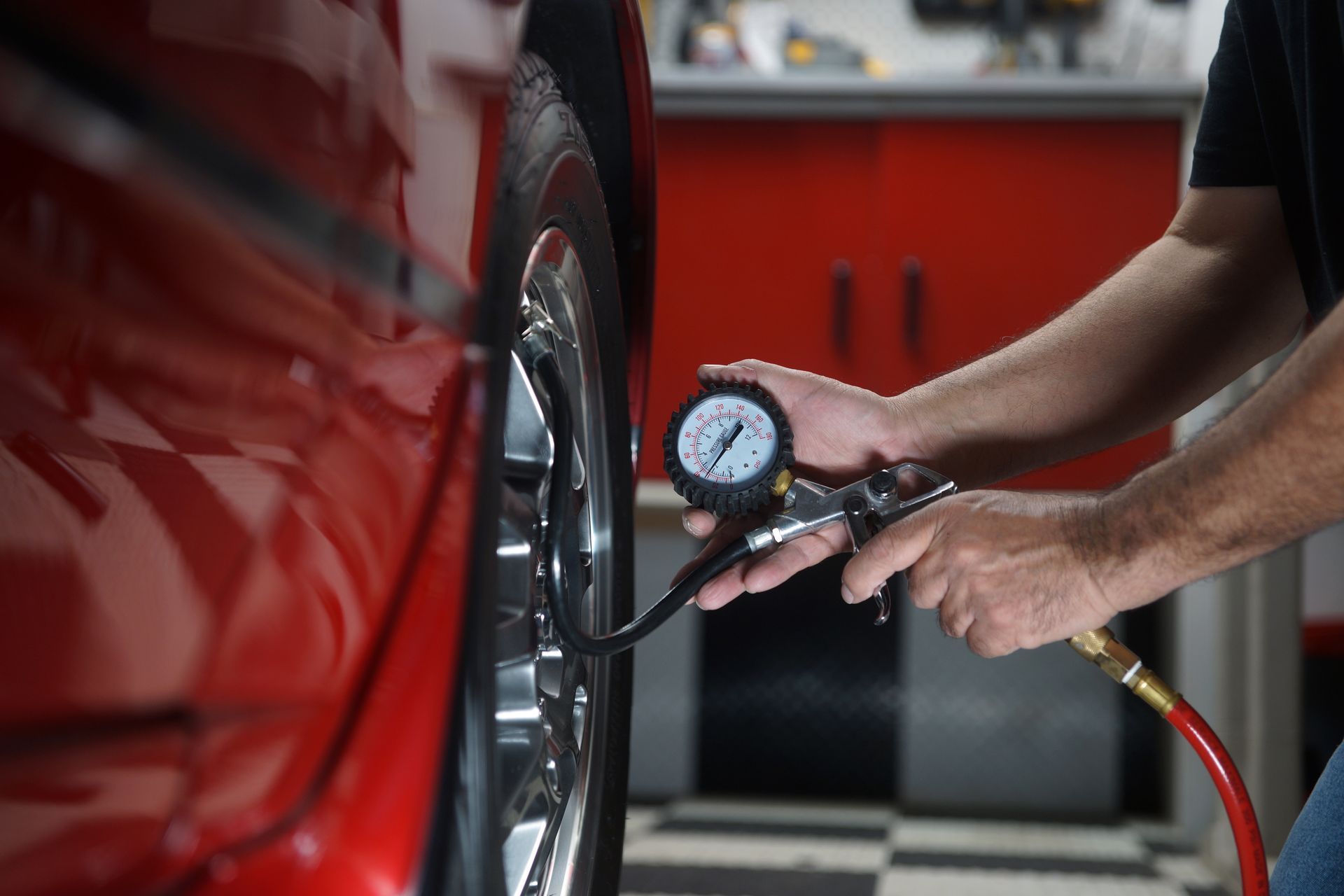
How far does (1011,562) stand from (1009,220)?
1.65 meters

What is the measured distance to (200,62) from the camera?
35 centimetres

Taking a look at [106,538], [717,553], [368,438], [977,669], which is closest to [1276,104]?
[717,553]

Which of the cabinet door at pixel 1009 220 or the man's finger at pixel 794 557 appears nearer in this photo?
the man's finger at pixel 794 557

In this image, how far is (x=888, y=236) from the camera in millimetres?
2301

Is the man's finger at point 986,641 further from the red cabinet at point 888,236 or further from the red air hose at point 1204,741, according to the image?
the red cabinet at point 888,236

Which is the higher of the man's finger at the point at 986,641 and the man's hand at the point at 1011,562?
the man's hand at the point at 1011,562

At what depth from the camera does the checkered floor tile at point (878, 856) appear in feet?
5.74

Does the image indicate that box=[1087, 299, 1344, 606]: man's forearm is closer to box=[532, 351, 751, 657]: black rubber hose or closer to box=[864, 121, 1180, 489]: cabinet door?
box=[532, 351, 751, 657]: black rubber hose

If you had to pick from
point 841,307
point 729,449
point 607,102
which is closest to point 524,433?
point 729,449

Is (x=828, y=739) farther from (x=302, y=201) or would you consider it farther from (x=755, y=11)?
(x=302, y=201)

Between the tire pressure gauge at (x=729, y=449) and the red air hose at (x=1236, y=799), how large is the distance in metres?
0.35

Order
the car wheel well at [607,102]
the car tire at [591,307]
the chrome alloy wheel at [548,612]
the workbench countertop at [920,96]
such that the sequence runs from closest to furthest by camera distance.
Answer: the car tire at [591,307] < the chrome alloy wheel at [548,612] < the car wheel well at [607,102] < the workbench countertop at [920,96]

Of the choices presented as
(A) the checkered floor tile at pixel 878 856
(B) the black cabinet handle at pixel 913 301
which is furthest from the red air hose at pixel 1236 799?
(B) the black cabinet handle at pixel 913 301

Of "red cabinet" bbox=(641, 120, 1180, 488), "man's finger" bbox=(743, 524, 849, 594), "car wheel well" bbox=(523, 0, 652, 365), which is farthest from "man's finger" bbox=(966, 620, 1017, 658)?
"red cabinet" bbox=(641, 120, 1180, 488)
